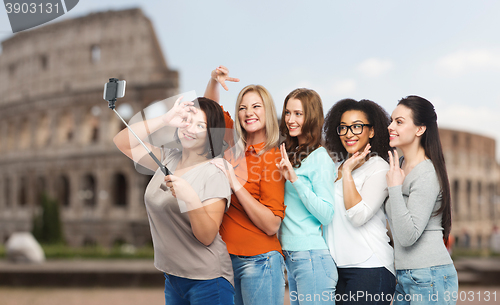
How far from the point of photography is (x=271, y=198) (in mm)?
1821

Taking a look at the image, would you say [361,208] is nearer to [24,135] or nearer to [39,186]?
[39,186]

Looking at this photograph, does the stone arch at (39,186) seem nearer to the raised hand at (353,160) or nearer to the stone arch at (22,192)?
the stone arch at (22,192)

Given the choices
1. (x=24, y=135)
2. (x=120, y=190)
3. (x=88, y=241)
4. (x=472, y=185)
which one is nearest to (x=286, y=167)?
(x=88, y=241)

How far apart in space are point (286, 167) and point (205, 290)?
67 centimetres

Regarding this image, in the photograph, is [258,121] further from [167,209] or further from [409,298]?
[409,298]

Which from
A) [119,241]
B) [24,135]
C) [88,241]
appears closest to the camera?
[119,241]

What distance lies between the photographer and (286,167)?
184 cm

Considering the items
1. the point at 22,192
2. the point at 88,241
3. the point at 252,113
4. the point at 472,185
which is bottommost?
the point at 88,241

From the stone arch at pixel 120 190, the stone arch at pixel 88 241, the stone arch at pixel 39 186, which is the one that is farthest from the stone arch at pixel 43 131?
the stone arch at pixel 88 241

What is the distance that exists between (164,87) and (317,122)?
15281mm

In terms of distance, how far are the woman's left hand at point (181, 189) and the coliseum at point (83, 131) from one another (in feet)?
48.3

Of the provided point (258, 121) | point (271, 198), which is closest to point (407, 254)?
point (271, 198)

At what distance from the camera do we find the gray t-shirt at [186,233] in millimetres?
1658

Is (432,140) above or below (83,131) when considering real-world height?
below
